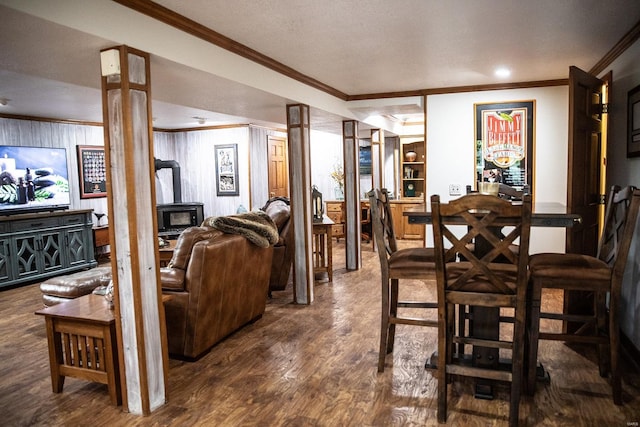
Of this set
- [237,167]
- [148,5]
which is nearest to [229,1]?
[148,5]

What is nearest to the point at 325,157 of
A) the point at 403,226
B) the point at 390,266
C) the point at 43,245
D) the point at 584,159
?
the point at 403,226

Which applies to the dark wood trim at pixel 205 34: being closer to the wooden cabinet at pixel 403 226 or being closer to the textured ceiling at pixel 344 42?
the textured ceiling at pixel 344 42

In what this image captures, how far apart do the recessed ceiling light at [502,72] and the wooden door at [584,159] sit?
0.93 meters

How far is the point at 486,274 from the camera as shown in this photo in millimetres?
2281

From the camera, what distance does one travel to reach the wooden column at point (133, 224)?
2416mm

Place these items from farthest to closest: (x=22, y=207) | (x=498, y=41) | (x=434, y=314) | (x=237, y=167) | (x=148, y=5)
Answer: (x=237, y=167)
(x=22, y=207)
(x=434, y=314)
(x=498, y=41)
(x=148, y=5)

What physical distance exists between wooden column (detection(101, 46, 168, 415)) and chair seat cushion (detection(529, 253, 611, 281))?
2137mm

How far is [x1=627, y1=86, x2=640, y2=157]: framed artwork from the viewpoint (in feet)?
10.4

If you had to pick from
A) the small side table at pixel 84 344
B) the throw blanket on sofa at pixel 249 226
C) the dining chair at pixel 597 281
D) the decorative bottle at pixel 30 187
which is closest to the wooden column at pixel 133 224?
the small side table at pixel 84 344

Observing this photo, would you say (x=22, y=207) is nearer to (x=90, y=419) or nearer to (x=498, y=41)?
(x=90, y=419)

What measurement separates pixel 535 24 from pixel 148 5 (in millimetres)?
2452

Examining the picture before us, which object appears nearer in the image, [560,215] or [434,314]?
[560,215]

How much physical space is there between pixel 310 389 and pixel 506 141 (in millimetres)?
3783

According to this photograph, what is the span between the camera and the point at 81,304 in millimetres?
3012
